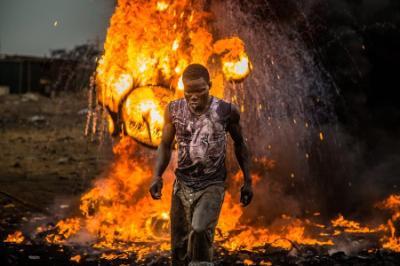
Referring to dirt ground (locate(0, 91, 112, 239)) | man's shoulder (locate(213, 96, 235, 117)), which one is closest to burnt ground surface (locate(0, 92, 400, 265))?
dirt ground (locate(0, 91, 112, 239))

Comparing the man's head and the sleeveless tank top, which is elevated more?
the man's head

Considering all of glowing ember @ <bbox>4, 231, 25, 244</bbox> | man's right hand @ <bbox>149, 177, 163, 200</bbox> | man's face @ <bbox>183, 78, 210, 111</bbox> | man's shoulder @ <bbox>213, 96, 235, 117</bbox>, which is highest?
man's face @ <bbox>183, 78, 210, 111</bbox>

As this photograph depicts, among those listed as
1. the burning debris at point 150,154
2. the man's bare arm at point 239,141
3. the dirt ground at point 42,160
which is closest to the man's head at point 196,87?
the man's bare arm at point 239,141

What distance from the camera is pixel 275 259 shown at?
664 centimetres

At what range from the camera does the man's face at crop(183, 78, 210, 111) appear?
4.64 m

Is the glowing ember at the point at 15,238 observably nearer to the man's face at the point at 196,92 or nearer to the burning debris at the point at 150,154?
the burning debris at the point at 150,154

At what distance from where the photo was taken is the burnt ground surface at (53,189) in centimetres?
659

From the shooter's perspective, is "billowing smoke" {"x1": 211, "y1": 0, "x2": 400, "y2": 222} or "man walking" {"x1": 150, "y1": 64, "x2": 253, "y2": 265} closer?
"man walking" {"x1": 150, "y1": 64, "x2": 253, "y2": 265}

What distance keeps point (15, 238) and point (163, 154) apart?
143 inches

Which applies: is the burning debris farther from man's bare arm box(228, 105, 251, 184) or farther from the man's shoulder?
the man's shoulder

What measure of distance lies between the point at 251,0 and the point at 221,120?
668 centimetres

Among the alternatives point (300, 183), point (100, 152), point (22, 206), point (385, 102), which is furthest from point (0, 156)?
point (385, 102)

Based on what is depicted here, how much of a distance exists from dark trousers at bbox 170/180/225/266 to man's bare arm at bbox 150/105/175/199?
20cm

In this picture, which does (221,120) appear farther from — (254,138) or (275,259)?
(254,138)
